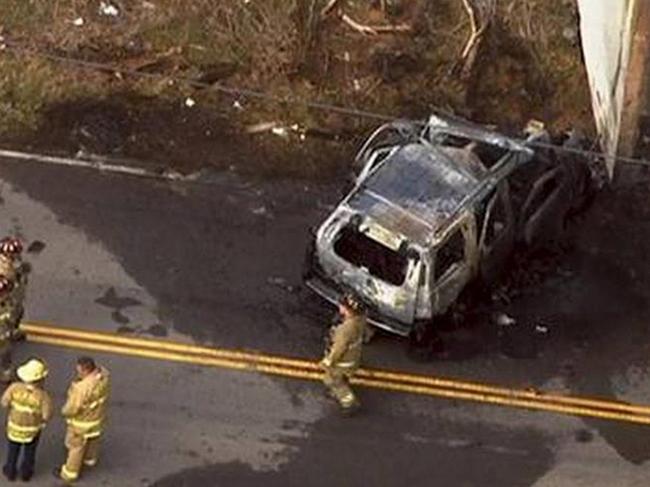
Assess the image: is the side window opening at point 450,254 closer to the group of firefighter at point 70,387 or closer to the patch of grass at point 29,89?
the group of firefighter at point 70,387

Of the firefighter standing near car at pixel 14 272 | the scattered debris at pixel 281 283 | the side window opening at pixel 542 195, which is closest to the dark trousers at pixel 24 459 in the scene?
the firefighter standing near car at pixel 14 272

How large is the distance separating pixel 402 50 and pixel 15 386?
7.93 m

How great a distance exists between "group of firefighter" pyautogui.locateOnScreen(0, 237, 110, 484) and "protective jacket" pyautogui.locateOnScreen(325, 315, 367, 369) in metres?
2.09

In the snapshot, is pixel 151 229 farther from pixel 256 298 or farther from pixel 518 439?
pixel 518 439

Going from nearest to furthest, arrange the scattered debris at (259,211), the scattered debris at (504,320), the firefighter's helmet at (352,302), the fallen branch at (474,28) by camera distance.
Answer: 1. the firefighter's helmet at (352,302)
2. the scattered debris at (504,320)
3. the scattered debris at (259,211)
4. the fallen branch at (474,28)

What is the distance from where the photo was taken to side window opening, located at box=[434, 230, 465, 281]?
16.4m

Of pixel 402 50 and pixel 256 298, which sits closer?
pixel 256 298

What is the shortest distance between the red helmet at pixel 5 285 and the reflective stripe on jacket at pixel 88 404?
3.92 ft

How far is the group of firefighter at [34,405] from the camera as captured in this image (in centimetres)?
1395

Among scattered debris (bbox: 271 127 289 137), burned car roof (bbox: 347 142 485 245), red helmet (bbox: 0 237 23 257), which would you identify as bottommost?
red helmet (bbox: 0 237 23 257)

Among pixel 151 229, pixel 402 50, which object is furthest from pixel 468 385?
pixel 402 50

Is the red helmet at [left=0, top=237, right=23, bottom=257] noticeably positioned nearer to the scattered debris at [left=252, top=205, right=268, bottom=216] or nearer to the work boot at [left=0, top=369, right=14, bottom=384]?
the work boot at [left=0, top=369, right=14, bottom=384]

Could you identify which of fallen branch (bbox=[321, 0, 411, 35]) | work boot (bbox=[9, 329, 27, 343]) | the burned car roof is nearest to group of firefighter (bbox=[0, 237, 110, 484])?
work boot (bbox=[9, 329, 27, 343])

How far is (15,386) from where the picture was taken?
14.0m
